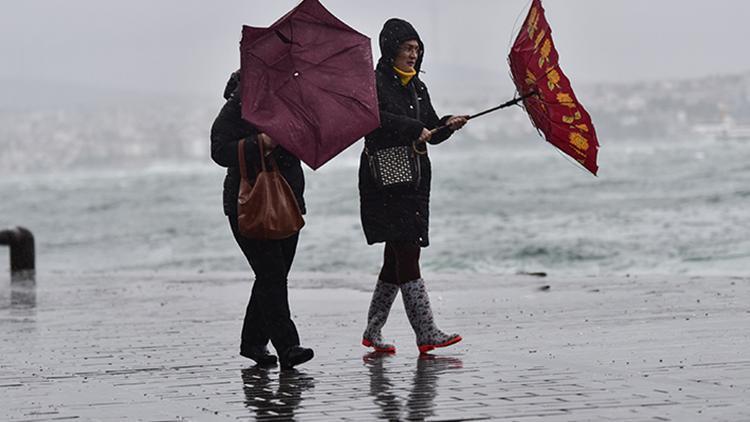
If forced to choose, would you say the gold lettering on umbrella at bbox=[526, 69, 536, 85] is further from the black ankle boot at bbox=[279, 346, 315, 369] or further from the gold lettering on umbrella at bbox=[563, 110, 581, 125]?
the black ankle boot at bbox=[279, 346, 315, 369]

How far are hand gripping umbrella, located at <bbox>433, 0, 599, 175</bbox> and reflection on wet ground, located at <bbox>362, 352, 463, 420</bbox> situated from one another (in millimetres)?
1227

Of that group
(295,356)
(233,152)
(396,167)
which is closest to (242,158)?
(233,152)

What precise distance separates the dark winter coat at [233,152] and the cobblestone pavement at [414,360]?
0.89m

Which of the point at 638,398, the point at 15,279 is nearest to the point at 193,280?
the point at 15,279

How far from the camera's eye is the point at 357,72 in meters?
7.78

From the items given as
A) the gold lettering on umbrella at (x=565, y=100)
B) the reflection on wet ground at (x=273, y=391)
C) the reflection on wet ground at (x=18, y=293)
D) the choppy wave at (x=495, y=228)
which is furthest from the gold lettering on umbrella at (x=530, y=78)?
the choppy wave at (x=495, y=228)

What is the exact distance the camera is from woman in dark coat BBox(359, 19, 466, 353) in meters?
8.17

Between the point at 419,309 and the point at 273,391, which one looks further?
the point at 419,309

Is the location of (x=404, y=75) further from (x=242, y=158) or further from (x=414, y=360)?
(x=414, y=360)

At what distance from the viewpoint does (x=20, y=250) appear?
57.2ft

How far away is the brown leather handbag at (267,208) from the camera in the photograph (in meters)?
7.64

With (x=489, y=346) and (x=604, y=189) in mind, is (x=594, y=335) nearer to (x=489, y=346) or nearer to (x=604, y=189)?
(x=489, y=346)

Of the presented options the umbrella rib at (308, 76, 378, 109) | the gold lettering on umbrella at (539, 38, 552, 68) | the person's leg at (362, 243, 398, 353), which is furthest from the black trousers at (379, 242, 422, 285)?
the gold lettering on umbrella at (539, 38, 552, 68)

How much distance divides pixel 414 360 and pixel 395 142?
1.11 meters
